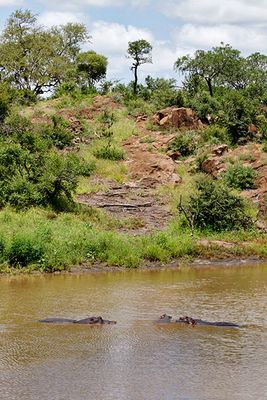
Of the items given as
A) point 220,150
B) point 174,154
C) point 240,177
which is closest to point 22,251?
point 240,177

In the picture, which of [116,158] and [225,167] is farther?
[116,158]

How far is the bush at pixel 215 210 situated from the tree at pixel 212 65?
1971cm

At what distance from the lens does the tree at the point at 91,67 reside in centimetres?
5044

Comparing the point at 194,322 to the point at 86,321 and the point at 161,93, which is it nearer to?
the point at 86,321

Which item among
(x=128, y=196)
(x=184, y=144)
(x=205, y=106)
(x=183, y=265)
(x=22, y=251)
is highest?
(x=205, y=106)

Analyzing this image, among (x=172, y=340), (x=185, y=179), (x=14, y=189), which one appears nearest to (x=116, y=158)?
(x=185, y=179)

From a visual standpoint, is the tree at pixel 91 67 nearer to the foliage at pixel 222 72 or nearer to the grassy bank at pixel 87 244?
the foliage at pixel 222 72

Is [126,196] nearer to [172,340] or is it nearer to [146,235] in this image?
[146,235]

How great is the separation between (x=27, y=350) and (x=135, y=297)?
5.75 meters

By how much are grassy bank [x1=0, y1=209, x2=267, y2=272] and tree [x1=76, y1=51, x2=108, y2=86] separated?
24612 mm

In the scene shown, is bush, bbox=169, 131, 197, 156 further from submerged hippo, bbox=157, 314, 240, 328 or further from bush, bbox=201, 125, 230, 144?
submerged hippo, bbox=157, 314, 240, 328

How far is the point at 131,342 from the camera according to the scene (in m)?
13.3

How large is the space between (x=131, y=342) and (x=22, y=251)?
9181 mm

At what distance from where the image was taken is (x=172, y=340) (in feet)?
44.3
